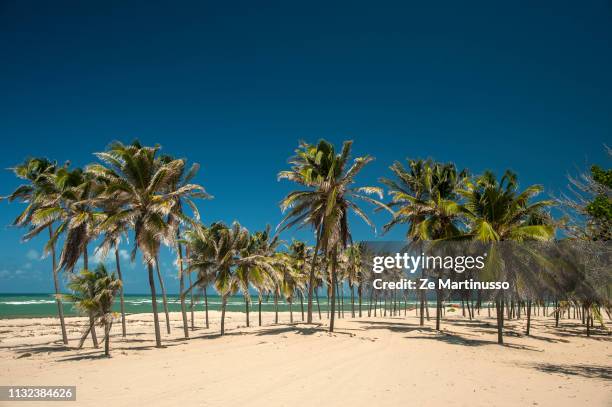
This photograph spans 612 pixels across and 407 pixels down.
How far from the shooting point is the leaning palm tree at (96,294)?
16.4 meters

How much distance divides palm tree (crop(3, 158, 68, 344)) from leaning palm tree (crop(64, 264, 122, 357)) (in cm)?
866

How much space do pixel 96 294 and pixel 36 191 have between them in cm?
1170

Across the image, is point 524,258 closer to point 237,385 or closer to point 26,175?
point 237,385

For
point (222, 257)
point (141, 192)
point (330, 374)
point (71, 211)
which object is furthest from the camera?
point (222, 257)

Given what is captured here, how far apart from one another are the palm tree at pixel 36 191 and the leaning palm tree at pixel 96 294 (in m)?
8.66

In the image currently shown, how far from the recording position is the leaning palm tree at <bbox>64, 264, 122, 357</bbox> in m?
16.4

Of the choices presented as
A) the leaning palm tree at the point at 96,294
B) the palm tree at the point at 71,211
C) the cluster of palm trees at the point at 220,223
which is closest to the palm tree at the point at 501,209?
the cluster of palm trees at the point at 220,223

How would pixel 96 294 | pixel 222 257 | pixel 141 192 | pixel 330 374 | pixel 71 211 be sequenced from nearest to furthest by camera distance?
1. pixel 330 374
2. pixel 96 294
3. pixel 141 192
4. pixel 71 211
5. pixel 222 257

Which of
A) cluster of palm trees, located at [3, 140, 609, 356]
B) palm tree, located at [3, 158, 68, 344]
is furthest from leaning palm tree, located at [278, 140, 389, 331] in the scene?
palm tree, located at [3, 158, 68, 344]

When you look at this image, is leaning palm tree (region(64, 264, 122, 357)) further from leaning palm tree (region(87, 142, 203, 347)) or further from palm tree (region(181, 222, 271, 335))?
palm tree (region(181, 222, 271, 335))

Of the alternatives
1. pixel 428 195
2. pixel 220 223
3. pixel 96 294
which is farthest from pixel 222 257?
pixel 428 195

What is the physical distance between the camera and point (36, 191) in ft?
79.7

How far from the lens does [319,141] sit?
22953mm

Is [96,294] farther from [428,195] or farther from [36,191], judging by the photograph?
[428,195]
